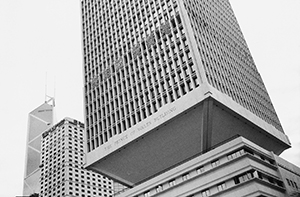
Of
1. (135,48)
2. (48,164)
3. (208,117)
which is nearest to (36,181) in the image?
Answer: (48,164)

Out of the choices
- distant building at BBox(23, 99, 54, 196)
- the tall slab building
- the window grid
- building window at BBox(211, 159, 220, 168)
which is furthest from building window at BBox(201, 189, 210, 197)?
distant building at BBox(23, 99, 54, 196)

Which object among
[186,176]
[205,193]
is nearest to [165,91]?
[186,176]

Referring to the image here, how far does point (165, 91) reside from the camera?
198 ft

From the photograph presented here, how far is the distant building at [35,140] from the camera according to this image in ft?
551

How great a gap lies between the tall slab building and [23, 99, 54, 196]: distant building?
4032 inches

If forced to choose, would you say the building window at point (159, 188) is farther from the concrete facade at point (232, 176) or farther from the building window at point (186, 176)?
the building window at point (186, 176)

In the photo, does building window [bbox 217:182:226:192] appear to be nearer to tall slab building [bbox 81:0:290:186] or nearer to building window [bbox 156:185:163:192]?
building window [bbox 156:185:163:192]

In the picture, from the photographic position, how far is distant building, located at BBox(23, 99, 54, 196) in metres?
168

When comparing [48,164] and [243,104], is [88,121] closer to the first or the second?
[243,104]

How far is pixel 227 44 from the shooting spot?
74.7 metres

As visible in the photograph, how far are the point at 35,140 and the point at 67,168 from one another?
6036cm

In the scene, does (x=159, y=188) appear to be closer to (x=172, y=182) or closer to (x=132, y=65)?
(x=172, y=182)

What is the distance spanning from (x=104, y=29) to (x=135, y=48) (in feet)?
42.9

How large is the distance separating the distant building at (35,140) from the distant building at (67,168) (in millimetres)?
28547
